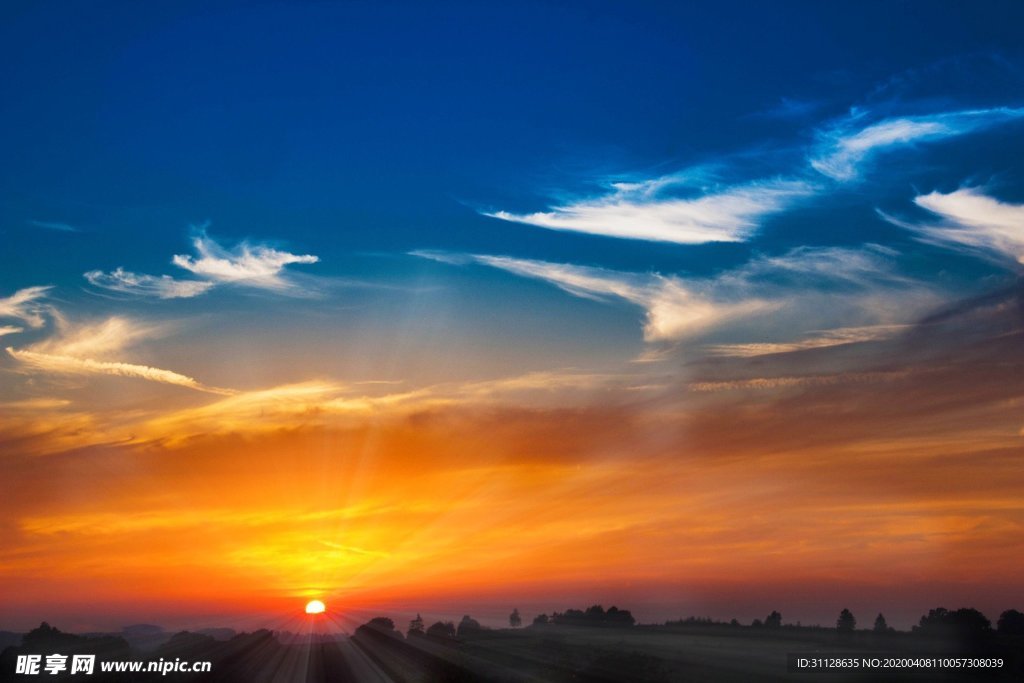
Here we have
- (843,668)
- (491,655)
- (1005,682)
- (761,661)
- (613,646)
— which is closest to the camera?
(1005,682)

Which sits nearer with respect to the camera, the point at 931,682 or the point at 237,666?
the point at 931,682

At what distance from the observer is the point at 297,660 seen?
265 ft

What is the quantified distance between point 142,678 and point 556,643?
36.9 m

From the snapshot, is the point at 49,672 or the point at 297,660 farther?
the point at 297,660

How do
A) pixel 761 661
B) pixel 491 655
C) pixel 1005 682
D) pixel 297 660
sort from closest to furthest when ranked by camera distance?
pixel 1005 682, pixel 761 661, pixel 491 655, pixel 297 660

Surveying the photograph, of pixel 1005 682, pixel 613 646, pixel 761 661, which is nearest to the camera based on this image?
pixel 1005 682

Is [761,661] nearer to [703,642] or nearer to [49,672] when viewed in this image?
[703,642]

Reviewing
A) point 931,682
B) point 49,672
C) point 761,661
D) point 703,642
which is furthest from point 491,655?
point 931,682

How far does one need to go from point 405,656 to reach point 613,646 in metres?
20.3

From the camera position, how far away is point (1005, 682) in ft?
129

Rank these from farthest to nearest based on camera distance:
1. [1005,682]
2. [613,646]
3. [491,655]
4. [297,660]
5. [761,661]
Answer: [297,660]
[491,655]
[613,646]
[761,661]
[1005,682]

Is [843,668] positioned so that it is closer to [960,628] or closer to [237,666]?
[960,628]

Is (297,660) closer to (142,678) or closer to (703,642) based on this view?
(142,678)

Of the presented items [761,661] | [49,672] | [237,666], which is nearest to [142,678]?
[49,672]
